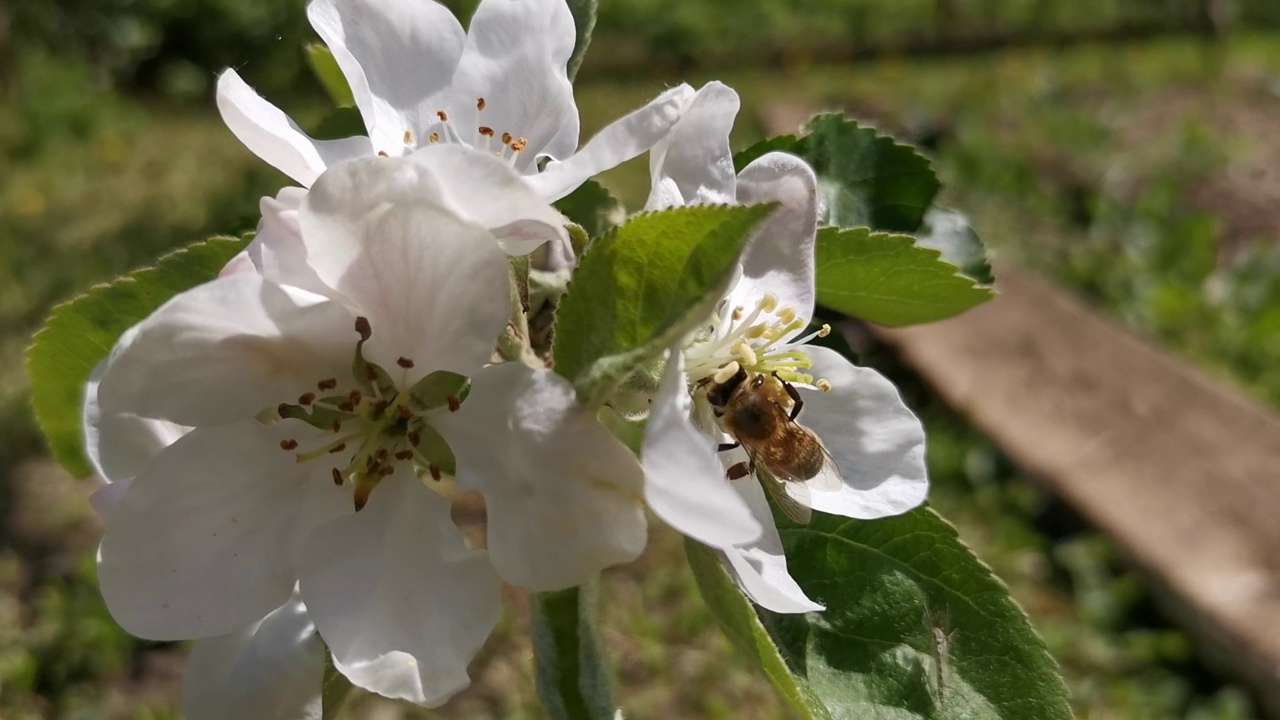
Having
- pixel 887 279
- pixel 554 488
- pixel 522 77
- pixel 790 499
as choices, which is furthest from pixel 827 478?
pixel 522 77

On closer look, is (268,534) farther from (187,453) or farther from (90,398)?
(90,398)

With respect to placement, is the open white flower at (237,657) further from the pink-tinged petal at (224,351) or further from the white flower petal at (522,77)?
the white flower petal at (522,77)

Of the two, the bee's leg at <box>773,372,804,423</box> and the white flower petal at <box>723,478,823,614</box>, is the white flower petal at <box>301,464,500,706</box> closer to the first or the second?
the white flower petal at <box>723,478,823,614</box>

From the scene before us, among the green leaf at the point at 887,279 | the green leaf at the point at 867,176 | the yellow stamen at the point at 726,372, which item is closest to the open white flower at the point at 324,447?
the yellow stamen at the point at 726,372

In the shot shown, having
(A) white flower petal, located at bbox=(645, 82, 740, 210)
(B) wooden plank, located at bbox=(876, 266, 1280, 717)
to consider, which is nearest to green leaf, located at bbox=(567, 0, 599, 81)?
(A) white flower petal, located at bbox=(645, 82, 740, 210)

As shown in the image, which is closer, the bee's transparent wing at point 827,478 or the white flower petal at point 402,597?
the white flower petal at point 402,597
